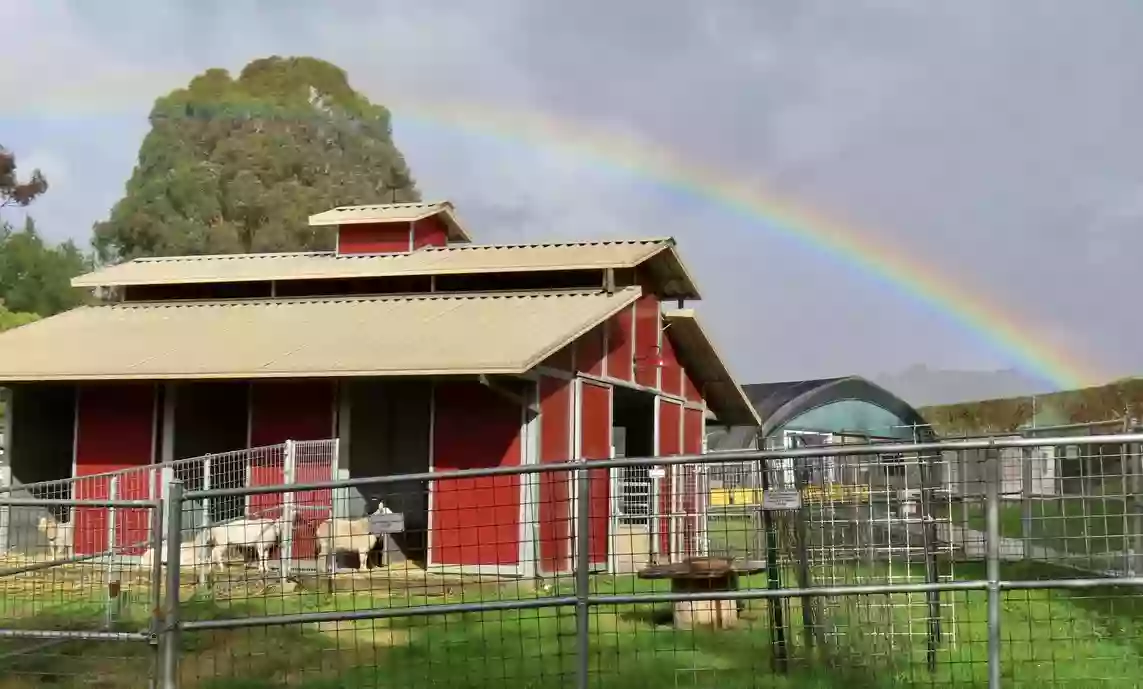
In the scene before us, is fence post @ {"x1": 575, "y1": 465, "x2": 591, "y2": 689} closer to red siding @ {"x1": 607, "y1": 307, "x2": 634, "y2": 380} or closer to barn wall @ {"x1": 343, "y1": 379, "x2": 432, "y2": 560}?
red siding @ {"x1": 607, "y1": 307, "x2": 634, "y2": 380}

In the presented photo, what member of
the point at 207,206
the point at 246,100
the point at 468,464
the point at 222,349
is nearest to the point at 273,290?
the point at 222,349

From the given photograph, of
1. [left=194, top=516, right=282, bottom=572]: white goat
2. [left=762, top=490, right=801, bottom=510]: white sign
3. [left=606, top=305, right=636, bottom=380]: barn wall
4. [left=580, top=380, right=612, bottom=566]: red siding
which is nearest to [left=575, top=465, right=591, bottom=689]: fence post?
[left=762, top=490, right=801, bottom=510]: white sign

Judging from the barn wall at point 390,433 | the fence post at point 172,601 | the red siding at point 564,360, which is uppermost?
the red siding at point 564,360

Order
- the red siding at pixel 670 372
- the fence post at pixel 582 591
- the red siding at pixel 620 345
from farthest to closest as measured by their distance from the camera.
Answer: the red siding at pixel 670 372, the red siding at pixel 620 345, the fence post at pixel 582 591

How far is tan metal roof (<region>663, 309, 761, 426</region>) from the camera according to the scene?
18844 millimetres

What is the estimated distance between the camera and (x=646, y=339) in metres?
17.9

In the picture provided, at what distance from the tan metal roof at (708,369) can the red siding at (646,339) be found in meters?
0.54

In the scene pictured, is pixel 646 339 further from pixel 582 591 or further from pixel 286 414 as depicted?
pixel 582 591

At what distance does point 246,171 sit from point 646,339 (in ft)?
116

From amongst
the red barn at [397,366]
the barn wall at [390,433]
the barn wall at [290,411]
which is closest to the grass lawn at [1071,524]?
the red barn at [397,366]

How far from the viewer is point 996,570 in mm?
5215

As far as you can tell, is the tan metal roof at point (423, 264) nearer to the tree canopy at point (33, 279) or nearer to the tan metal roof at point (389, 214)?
the tan metal roof at point (389, 214)

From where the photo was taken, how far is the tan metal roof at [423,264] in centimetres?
1733

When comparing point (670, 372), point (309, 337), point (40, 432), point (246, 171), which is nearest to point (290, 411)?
point (309, 337)
